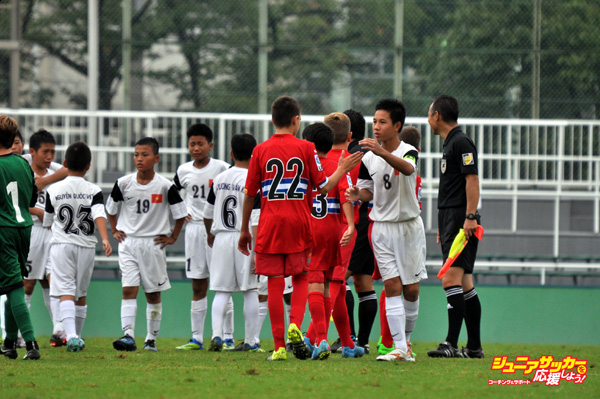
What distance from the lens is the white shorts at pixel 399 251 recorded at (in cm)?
640

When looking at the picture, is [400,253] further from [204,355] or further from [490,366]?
[204,355]

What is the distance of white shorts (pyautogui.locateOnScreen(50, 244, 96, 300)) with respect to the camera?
7.77 metres

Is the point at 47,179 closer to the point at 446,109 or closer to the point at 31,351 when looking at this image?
the point at 31,351

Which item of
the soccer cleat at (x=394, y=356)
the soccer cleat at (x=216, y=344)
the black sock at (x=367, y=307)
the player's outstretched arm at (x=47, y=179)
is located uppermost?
the player's outstretched arm at (x=47, y=179)

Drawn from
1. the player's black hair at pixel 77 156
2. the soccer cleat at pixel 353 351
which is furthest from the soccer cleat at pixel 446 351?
the player's black hair at pixel 77 156

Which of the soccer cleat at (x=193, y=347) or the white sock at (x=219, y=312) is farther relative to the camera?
the soccer cleat at (x=193, y=347)

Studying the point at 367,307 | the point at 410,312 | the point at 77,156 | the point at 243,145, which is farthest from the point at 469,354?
the point at 77,156

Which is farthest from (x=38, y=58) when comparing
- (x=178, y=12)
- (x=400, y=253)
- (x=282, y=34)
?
(x=400, y=253)

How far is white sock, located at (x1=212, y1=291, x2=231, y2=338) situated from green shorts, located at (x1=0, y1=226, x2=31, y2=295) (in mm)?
1904

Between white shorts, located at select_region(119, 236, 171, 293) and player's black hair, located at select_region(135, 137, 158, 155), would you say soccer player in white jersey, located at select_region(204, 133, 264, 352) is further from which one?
player's black hair, located at select_region(135, 137, 158, 155)

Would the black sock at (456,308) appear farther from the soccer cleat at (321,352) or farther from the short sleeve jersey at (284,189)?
the short sleeve jersey at (284,189)

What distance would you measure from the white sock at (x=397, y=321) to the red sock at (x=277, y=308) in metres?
0.76

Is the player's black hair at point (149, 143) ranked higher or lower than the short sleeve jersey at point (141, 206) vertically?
higher

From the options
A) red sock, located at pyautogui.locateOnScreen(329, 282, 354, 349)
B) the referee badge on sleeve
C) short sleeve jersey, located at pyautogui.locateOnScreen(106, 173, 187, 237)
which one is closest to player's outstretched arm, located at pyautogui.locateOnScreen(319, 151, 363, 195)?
red sock, located at pyautogui.locateOnScreen(329, 282, 354, 349)
